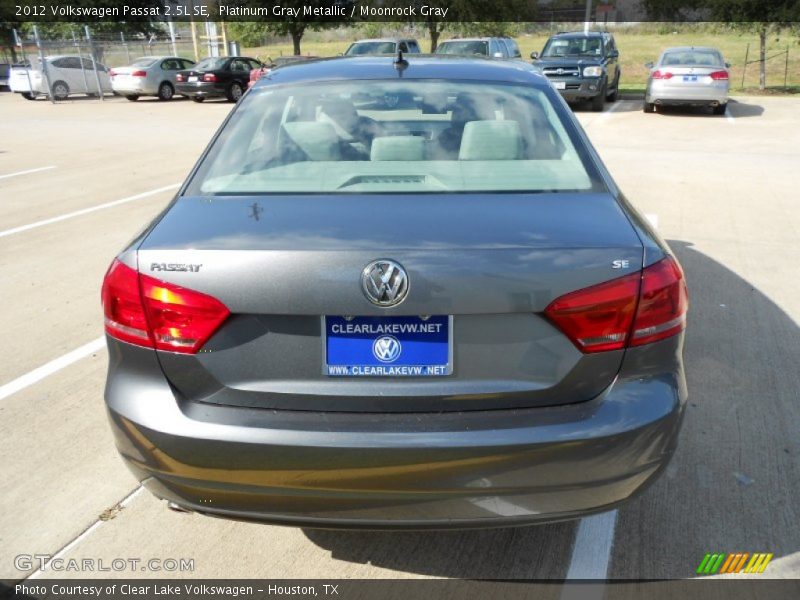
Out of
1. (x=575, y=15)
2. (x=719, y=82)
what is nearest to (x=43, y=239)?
(x=719, y=82)

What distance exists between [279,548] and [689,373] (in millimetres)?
2579

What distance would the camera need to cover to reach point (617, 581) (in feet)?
8.84

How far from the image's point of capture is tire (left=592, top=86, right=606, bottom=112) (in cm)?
1833

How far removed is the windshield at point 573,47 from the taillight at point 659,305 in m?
18.3

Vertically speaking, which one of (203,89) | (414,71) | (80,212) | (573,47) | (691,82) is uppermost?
(414,71)

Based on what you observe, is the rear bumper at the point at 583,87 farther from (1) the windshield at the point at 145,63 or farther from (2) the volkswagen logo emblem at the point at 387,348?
(2) the volkswagen logo emblem at the point at 387,348

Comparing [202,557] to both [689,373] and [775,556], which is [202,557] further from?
[689,373]

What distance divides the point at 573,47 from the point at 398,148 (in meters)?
18.1

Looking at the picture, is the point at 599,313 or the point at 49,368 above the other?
the point at 599,313

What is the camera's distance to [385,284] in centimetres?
215

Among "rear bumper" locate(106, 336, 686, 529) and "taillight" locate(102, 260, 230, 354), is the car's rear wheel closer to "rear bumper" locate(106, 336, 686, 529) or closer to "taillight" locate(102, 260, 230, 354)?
"taillight" locate(102, 260, 230, 354)

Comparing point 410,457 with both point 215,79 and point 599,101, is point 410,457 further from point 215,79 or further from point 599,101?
point 215,79

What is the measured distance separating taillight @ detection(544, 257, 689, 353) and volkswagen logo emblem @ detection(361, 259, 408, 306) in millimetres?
427

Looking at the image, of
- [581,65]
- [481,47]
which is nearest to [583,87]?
[581,65]
